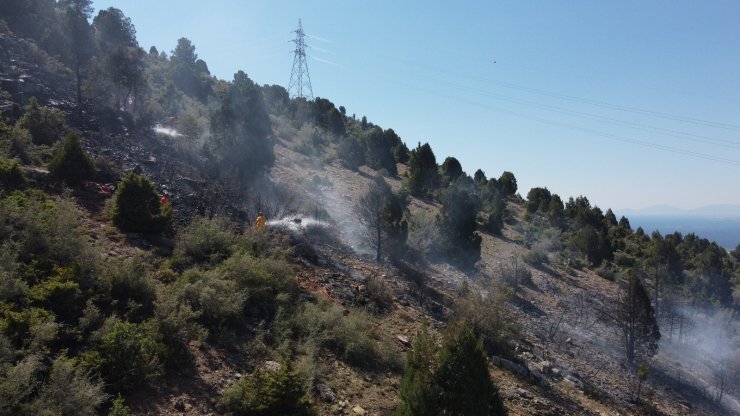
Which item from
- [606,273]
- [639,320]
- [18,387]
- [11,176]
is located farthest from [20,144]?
[606,273]

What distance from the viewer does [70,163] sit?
14938 mm

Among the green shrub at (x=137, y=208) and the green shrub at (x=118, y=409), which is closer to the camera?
the green shrub at (x=118, y=409)

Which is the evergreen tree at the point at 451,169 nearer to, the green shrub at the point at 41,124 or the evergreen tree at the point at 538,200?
the evergreen tree at the point at 538,200

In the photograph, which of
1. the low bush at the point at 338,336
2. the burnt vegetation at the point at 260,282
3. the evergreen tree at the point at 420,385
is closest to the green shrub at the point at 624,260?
the burnt vegetation at the point at 260,282

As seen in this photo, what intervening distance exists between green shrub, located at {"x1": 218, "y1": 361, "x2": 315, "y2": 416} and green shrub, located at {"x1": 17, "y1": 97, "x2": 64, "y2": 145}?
53.9 ft

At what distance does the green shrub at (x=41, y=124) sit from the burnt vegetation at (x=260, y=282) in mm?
96

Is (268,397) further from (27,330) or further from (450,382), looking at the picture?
(27,330)

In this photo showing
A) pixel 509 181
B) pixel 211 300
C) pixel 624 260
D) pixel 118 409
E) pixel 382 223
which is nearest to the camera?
pixel 118 409

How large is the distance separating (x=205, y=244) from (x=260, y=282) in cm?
245

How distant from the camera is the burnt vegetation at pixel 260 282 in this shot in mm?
7602

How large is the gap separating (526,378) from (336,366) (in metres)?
6.07

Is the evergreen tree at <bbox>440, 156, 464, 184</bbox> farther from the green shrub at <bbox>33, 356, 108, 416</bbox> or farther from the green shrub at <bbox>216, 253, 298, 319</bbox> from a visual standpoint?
the green shrub at <bbox>33, 356, 108, 416</bbox>

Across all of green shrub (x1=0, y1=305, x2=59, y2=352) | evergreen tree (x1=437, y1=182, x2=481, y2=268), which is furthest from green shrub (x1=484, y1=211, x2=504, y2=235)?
green shrub (x1=0, y1=305, x2=59, y2=352)

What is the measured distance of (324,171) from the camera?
34781 millimetres
